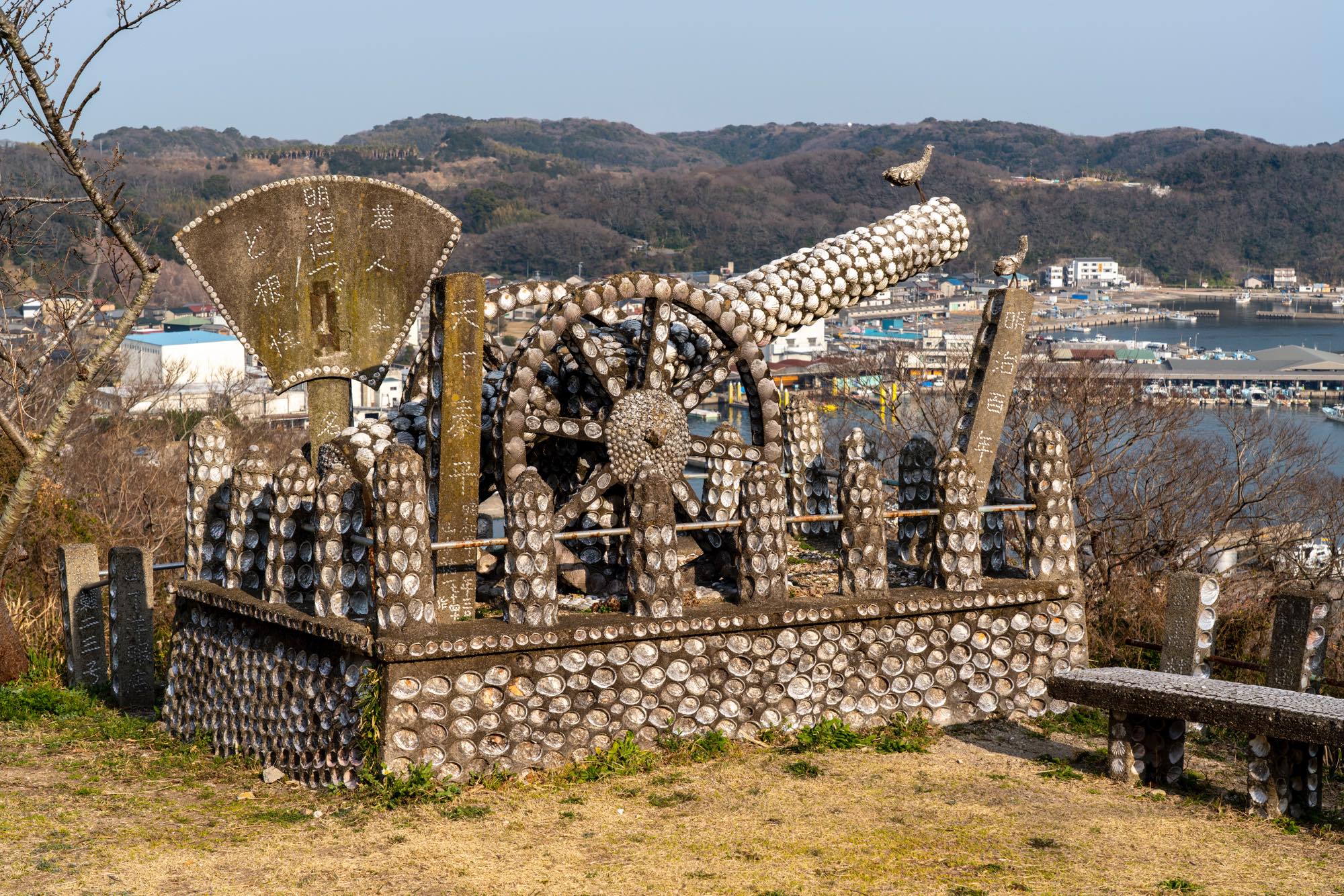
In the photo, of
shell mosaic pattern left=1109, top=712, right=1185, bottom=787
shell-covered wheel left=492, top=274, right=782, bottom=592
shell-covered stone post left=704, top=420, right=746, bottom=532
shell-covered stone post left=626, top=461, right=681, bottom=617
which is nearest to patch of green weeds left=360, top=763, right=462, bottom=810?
shell-covered stone post left=626, top=461, right=681, bottom=617

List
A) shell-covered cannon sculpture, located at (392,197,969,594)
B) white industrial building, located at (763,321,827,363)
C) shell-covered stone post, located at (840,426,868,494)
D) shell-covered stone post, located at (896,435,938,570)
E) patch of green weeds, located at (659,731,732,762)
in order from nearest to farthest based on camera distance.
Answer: patch of green weeds, located at (659,731,732,762), shell-covered cannon sculpture, located at (392,197,969,594), shell-covered stone post, located at (840,426,868,494), shell-covered stone post, located at (896,435,938,570), white industrial building, located at (763,321,827,363)

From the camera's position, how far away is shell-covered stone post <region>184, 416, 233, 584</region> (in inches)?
435

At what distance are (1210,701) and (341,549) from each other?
17.9ft

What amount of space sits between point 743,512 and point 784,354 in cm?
6652

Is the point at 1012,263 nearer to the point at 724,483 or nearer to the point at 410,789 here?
the point at 724,483

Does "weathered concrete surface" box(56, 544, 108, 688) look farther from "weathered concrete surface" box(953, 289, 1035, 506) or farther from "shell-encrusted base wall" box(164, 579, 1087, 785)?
"weathered concrete surface" box(953, 289, 1035, 506)

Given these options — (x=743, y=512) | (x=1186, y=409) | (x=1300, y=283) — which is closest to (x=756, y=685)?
(x=743, y=512)

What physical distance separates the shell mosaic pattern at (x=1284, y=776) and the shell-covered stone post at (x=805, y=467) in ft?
18.7

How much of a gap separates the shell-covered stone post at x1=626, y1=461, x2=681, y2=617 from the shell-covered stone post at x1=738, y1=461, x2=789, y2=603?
2.00 feet

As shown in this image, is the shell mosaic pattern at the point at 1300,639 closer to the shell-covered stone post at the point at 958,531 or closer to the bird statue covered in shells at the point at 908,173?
the shell-covered stone post at the point at 958,531

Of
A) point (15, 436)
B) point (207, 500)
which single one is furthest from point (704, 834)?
point (15, 436)

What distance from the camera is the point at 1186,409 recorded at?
34906 millimetres

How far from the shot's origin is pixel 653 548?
30.7 feet

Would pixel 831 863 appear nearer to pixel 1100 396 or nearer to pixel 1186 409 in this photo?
pixel 1100 396
